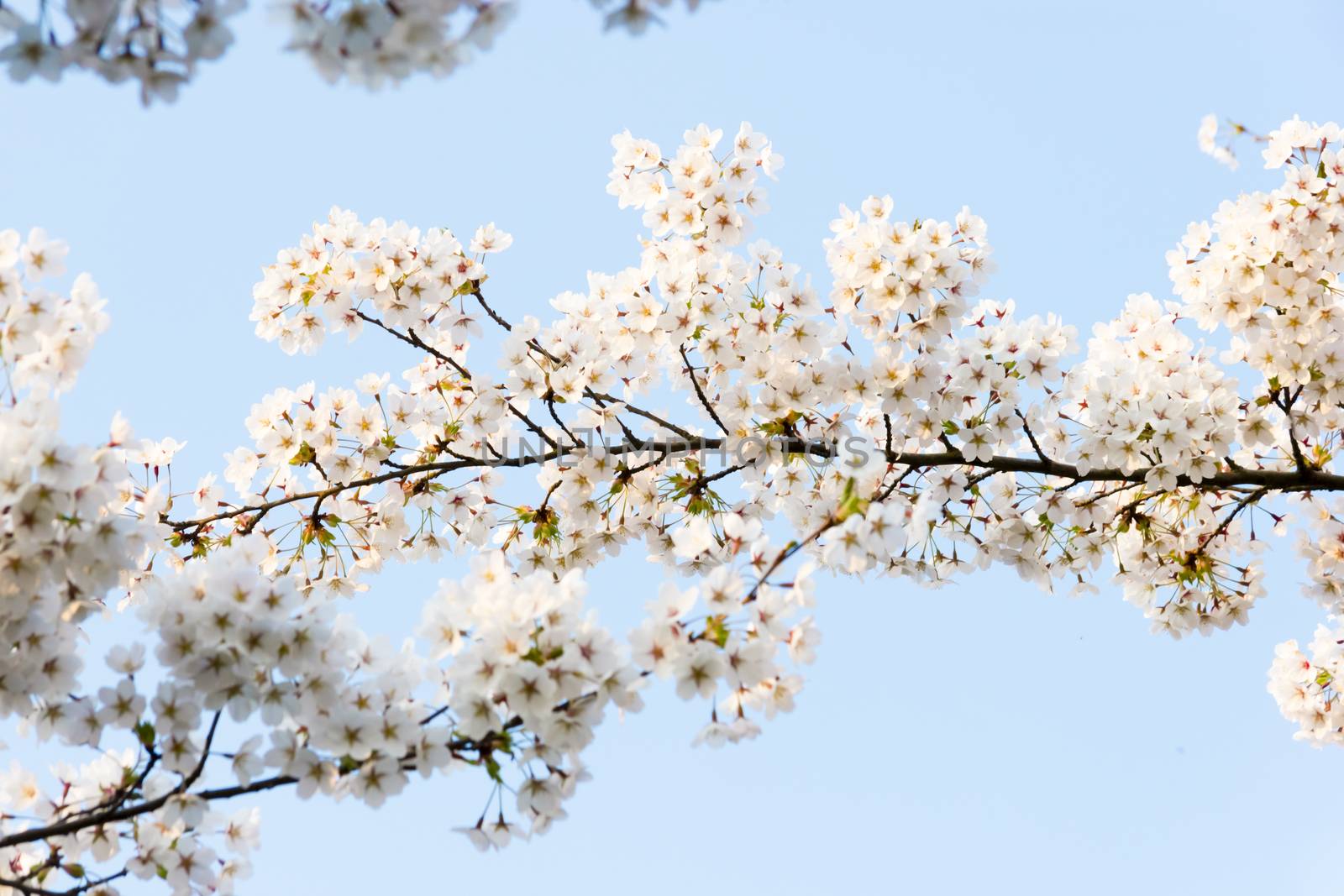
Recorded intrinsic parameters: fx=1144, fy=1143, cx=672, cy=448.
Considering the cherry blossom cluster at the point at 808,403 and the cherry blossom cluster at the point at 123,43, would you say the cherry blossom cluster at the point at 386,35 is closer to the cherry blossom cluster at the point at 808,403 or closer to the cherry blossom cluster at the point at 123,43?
the cherry blossom cluster at the point at 123,43

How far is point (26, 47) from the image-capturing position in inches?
117

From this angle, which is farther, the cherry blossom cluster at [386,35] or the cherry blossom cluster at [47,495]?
the cherry blossom cluster at [47,495]

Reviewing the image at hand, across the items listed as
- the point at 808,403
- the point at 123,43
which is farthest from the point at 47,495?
the point at 808,403

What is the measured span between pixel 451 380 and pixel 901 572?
108 inches

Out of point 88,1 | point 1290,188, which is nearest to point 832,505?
point 1290,188

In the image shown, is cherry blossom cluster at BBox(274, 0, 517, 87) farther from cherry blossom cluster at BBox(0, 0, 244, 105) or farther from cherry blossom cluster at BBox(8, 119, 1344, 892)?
cherry blossom cluster at BBox(8, 119, 1344, 892)

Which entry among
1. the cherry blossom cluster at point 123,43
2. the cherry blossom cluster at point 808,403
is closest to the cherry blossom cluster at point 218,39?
the cherry blossom cluster at point 123,43

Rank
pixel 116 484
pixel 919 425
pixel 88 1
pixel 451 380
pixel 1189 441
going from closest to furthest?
pixel 88 1 → pixel 116 484 → pixel 1189 441 → pixel 919 425 → pixel 451 380

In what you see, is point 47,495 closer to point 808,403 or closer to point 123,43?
point 123,43

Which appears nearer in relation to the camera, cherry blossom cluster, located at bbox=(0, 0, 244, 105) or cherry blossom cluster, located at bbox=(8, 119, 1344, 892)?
cherry blossom cluster, located at bbox=(0, 0, 244, 105)

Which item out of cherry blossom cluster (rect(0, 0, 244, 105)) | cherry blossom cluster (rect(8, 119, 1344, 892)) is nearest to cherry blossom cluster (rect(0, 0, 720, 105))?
cherry blossom cluster (rect(0, 0, 244, 105))

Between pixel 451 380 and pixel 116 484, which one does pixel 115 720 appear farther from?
pixel 451 380

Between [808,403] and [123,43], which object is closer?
[123,43]

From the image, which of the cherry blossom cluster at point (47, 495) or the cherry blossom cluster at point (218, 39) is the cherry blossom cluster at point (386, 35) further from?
the cherry blossom cluster at point (47, 495)
